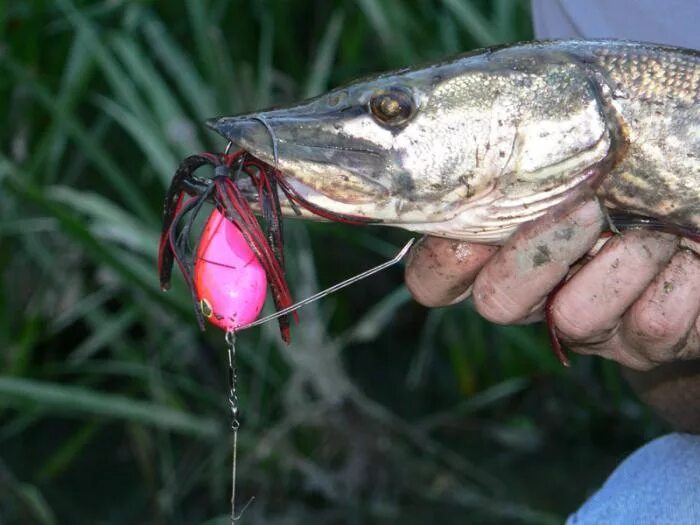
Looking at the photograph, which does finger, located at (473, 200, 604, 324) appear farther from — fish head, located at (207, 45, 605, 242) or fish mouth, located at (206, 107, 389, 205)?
fish mouth, located at (206, 107, 389, 205)

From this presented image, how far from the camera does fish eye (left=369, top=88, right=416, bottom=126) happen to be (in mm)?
1524

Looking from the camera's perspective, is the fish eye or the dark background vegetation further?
the dark background vegetation

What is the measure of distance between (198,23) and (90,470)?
4.72 feet

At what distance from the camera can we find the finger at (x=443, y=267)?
1724 millimetres

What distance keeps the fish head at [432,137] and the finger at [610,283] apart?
0.60ft

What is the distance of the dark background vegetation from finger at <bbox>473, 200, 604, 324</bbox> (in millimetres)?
1184

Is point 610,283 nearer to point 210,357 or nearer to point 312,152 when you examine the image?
point 312,152

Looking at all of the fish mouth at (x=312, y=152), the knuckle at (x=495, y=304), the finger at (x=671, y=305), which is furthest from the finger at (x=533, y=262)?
the fish mouth at (x=312, y=152)

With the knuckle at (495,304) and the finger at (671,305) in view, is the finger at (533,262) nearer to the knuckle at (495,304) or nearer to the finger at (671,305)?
the knuckle at (495,304)

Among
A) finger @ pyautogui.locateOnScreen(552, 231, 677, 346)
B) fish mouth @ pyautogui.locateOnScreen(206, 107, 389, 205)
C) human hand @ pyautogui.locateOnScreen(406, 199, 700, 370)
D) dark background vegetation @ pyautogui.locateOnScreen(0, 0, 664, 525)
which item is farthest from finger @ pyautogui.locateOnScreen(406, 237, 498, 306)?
dark background vegetation @ pyautogui.locateOnScreen(0, 0, 664, 525)

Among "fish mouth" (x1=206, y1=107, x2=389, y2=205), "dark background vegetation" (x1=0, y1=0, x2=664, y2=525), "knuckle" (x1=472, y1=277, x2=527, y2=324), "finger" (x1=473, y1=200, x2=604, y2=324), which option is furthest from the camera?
"dark background vegetation" (x1=0, y1=0, x2=664, y2=525)

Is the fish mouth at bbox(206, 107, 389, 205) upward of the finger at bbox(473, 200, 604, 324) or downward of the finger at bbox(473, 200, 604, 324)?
upward

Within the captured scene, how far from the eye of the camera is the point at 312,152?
1493 mm

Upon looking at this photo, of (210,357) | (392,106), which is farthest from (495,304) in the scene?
(210,357)
